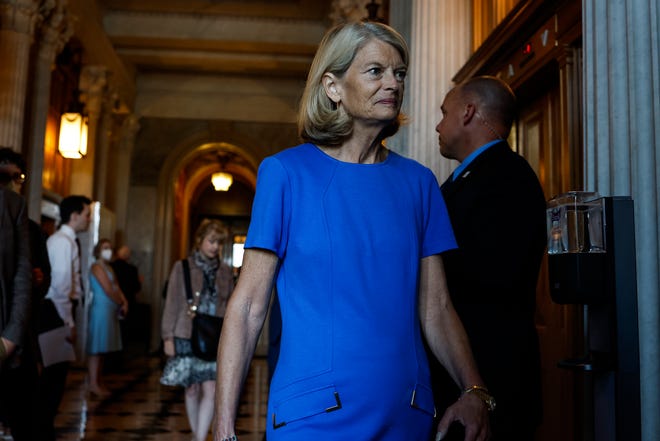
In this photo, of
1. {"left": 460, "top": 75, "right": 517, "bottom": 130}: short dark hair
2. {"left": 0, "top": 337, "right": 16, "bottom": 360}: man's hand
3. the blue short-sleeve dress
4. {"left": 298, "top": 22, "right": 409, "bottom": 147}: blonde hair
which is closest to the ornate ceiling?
{"left": 0, "top": 337, "right": 16, "bottom": 360}: man's hand

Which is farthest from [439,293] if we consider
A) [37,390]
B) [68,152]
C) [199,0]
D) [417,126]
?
[199,0]

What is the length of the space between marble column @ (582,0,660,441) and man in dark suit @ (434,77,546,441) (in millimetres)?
235

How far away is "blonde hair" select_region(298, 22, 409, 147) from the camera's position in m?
Answer: 1.72

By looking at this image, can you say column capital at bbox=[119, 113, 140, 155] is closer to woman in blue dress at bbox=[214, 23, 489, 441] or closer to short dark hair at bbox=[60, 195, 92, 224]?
short dark hair at bbox=[60, 195, 92, 224]

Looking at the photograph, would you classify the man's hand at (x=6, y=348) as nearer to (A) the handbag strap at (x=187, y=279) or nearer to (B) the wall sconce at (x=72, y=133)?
(A) the handbag strap at (x=187, y=279)

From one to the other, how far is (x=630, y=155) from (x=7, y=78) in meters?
9.20

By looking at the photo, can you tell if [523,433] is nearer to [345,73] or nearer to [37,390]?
[345,73]

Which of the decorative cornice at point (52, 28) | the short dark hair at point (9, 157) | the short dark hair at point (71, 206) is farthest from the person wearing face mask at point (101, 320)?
the short dark hair at point (9, 157)

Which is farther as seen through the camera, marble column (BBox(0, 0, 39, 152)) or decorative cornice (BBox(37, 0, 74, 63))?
decorative cornice (BBox(37, 0, 74, 63))

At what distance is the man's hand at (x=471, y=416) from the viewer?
169cm

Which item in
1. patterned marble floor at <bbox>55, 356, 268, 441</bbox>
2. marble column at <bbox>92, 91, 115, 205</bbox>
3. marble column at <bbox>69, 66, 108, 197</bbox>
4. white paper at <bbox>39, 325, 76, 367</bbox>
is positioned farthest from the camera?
marble column at <bbox>92, 91, 115, 205</bbox>

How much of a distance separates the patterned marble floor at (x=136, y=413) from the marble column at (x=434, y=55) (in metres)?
2.91

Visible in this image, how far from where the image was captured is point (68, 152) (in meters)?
10.1

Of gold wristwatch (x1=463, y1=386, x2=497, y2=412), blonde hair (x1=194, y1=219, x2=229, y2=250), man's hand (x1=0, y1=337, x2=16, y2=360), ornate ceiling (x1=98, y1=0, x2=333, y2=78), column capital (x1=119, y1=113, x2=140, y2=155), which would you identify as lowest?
man's hand (x1=0, y1=337, x2=16, y2=360)
